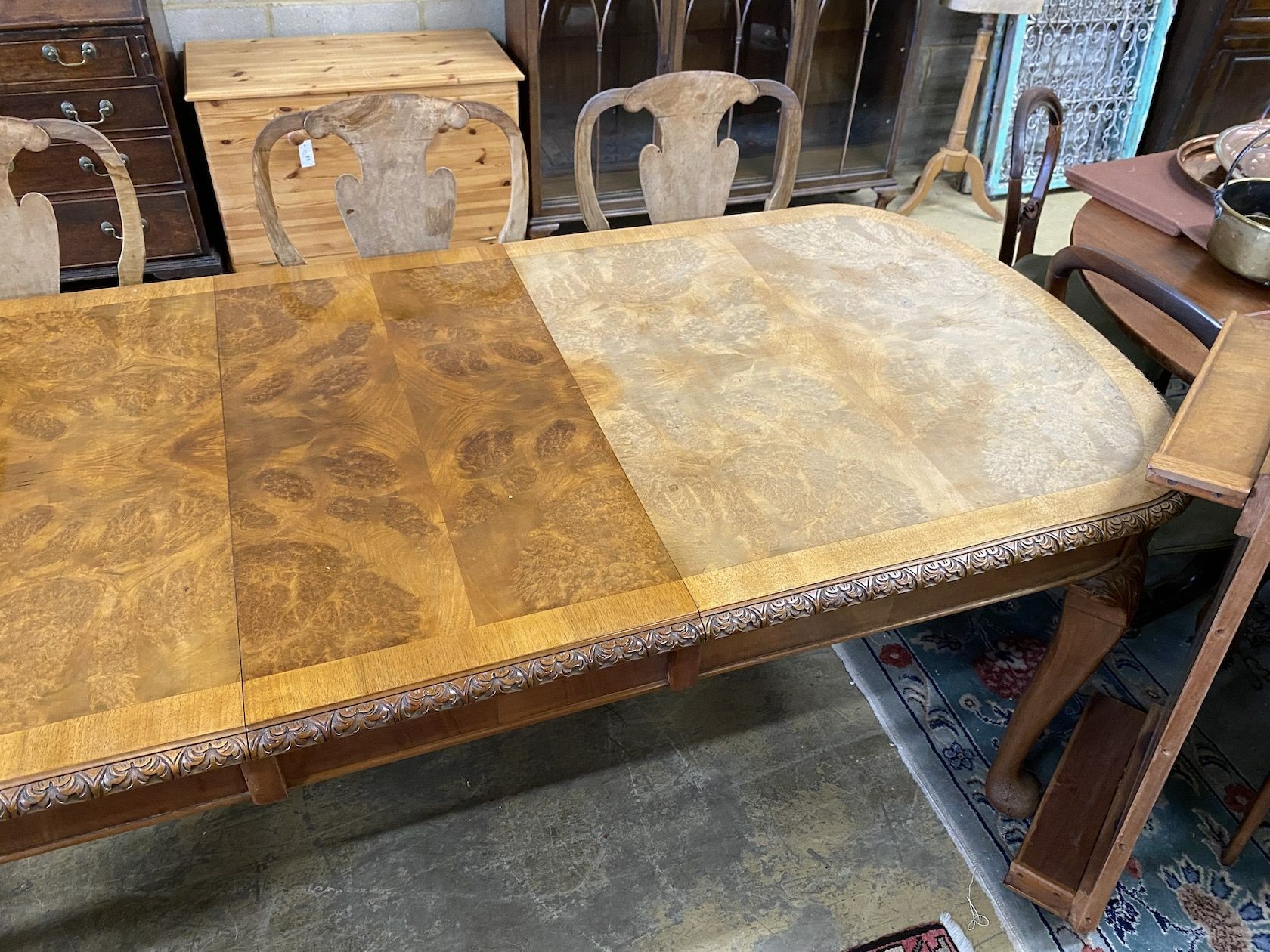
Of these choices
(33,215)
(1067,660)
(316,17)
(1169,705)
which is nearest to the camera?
(1169,705)

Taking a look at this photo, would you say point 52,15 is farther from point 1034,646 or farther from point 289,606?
point 1034,646

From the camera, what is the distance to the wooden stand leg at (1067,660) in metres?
1.22

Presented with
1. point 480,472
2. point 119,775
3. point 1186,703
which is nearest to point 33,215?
point 480,472

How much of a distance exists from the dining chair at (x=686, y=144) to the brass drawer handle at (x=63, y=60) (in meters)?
1.44

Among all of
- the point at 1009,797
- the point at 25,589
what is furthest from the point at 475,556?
the point at 1009,797

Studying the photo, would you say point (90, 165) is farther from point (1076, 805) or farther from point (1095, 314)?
point (1076, 805)

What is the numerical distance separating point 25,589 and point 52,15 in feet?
6.44

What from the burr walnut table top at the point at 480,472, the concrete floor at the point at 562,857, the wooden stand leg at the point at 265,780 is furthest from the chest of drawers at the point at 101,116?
the wooden stand leg at the point at 265,780

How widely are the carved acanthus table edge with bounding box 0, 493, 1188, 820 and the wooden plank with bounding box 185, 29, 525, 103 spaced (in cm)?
212

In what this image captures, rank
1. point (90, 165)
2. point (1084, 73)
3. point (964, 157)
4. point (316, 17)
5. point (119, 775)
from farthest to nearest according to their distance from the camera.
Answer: point (1084, 73) < point (964, 157) < point (316, 17) < point (90, 165) < point (119, 775)

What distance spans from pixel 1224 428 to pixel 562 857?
44.9 inches

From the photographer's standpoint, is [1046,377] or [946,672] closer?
[1046,377]

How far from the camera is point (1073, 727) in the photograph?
5.60 feet

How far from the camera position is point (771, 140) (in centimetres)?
326
